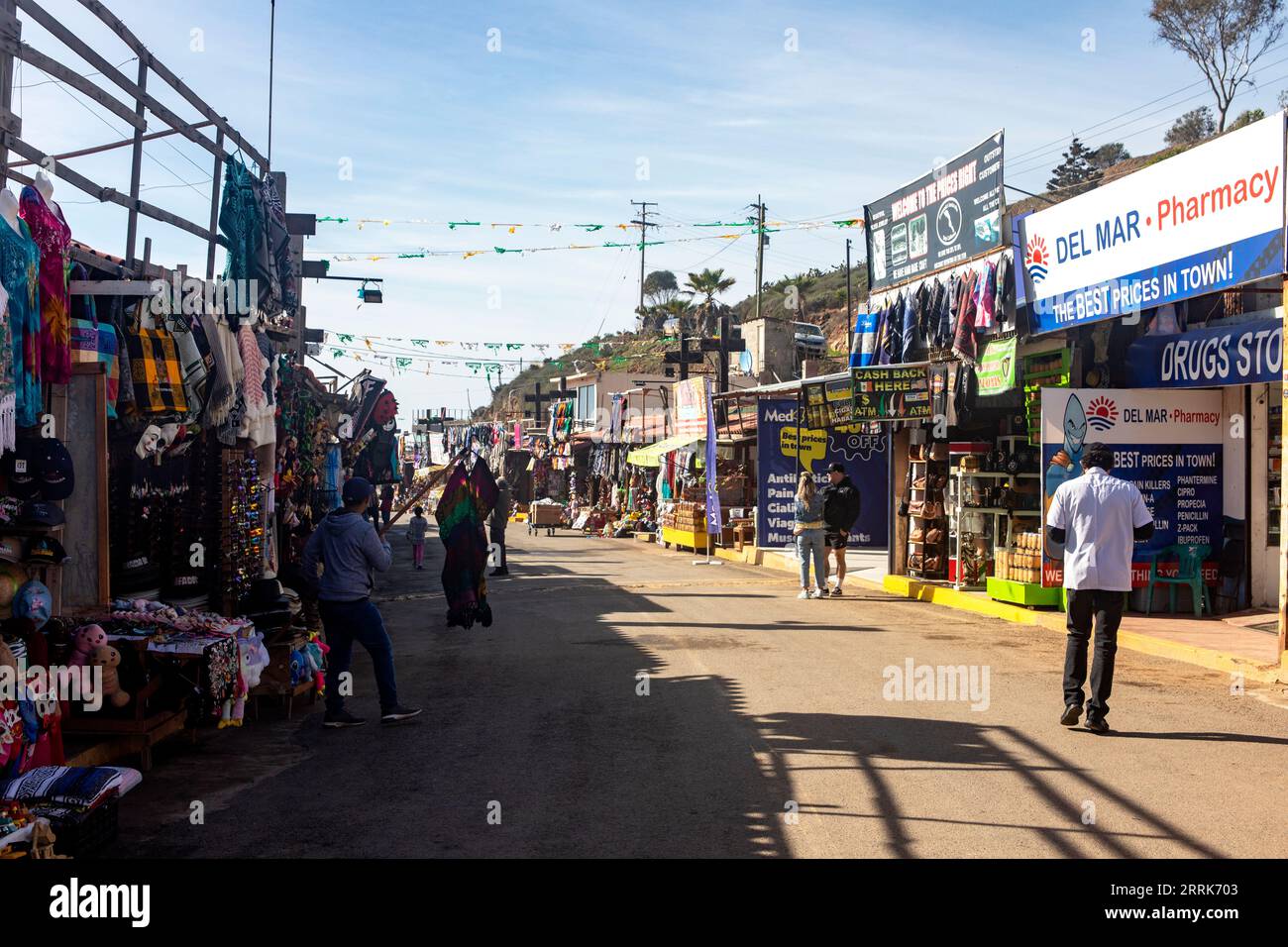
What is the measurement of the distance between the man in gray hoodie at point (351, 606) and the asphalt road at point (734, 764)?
0.27 metres

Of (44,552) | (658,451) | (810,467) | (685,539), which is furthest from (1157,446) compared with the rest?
(658,451)

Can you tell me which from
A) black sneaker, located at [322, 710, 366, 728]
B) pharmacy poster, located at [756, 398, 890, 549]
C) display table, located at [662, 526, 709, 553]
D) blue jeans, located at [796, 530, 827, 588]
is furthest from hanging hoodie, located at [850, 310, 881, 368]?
black sneaker, located at [322, 710, 366, 728]

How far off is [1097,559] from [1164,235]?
5.62 meters

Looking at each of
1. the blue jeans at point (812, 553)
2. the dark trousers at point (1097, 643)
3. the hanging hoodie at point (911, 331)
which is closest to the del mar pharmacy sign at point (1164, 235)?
the hanging hoodie at point (911, 331)

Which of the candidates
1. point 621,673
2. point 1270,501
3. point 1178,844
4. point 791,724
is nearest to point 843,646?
point 621,673

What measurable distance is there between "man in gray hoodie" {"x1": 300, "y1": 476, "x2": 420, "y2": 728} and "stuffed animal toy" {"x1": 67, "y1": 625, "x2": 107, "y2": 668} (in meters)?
2.20

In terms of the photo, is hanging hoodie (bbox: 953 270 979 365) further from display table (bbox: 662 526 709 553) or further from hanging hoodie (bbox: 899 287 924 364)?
display table (bbox: 662 526 709 553)

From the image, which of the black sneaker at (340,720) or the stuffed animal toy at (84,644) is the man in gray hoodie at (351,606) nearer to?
the black sneaker at (340,720)

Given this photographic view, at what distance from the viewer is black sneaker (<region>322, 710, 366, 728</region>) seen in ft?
30.0

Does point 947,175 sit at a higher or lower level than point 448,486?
higher

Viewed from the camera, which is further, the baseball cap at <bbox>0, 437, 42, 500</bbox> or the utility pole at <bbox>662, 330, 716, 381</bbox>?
the utility pole at <bbox>662, 330, 716, 381</bbox>

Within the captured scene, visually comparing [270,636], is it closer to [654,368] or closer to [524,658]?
[524,658]

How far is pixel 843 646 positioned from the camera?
513 inches
